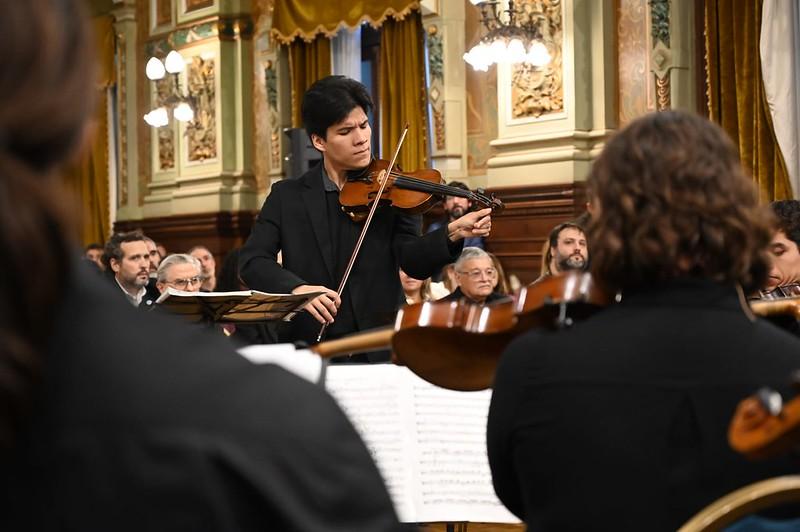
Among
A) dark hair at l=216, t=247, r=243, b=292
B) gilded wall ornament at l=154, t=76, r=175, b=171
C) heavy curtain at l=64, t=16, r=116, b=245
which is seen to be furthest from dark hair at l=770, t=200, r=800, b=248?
heavy curtain at l=64, t=16, r=116, b=245

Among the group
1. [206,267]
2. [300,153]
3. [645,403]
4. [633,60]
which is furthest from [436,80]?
[645,403]

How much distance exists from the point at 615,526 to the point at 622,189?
475 millimetres

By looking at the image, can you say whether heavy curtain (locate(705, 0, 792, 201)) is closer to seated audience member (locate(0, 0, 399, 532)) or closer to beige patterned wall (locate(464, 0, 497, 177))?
beige patterned wall (locate(464, 0, 497, 177))

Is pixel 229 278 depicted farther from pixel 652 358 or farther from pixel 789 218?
pixel 652 358

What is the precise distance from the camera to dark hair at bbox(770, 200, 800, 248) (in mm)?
Result: 3832

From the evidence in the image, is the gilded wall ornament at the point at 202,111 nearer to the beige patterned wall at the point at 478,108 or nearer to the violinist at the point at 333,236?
the beige patterned wall at the point at 478,108

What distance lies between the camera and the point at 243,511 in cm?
75

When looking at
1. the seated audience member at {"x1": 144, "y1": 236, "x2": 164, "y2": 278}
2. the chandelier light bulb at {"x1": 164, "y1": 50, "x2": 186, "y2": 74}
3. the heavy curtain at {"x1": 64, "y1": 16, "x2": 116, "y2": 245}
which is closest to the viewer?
the seated audience member at {"x1": 144, "y1": 236, "x2": 164, "y2": 278}

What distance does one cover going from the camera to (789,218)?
3.87 metres

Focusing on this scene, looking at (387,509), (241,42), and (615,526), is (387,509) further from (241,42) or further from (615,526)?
(241,42)

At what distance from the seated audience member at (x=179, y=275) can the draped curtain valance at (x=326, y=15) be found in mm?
4040

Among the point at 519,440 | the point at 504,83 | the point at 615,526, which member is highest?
the point at 504,83

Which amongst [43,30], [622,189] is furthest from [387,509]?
[622,189]

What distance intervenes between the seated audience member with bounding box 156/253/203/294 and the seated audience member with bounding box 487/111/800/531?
4498 millimetres
